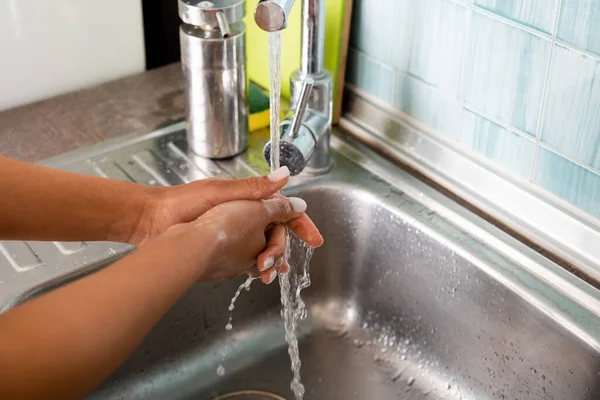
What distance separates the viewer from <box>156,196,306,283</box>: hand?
0.70 m

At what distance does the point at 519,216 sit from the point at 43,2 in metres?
0.72

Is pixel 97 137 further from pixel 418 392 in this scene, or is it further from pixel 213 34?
pixel 418 392

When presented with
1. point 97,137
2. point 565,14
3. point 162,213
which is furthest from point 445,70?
point 97,137

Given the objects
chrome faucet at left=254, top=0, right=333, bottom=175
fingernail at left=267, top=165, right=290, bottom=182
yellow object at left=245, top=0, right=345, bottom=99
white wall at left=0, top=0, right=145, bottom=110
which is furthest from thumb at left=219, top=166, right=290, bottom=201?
white wall at left=0, top=0, right=145, bottom=110

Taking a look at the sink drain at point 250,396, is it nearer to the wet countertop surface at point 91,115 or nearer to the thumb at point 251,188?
the thumb at point 251,188

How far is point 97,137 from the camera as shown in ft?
3.55

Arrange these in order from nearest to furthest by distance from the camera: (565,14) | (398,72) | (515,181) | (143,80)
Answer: (565,14)
(515,181)
(398,72)
(143,80)

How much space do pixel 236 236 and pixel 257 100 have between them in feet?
1.31

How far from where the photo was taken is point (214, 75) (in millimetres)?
958

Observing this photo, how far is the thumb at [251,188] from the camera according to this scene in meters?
0.81

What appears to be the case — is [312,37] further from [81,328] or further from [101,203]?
[81,328]

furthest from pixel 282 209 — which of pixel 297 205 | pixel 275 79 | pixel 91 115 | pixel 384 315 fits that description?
pixel 91 115

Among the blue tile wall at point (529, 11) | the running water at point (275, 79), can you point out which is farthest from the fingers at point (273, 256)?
the blue tile wall at point (529, 11)

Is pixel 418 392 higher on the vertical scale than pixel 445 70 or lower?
lower
